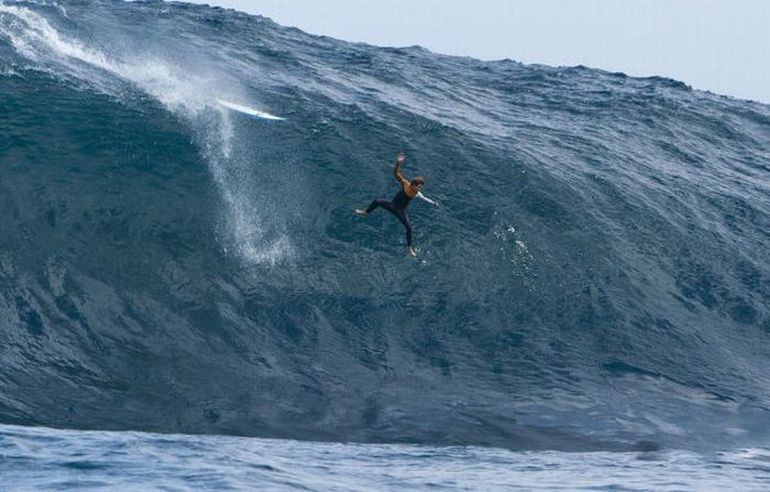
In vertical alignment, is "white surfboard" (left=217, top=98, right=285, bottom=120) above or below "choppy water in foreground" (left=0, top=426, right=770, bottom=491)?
above

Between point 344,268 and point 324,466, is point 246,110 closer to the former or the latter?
point 344,268

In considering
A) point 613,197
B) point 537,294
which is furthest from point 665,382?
point 613,197

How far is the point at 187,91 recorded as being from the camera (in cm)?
3794

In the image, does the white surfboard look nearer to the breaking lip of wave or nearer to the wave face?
the breaking lip of wave

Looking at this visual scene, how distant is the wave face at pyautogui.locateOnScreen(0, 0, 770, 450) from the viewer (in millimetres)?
26219

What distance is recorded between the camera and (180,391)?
25.6 metres

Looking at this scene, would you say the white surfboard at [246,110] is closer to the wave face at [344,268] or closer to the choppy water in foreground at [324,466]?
the wave face at [344,268]

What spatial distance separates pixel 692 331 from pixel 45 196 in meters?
18.0

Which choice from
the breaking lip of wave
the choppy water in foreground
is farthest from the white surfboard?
the choppy water in foreground

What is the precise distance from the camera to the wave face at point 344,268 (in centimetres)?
2622

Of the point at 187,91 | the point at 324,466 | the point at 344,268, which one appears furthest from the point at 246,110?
the point at 324,466

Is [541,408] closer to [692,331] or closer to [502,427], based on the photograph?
[502,427]

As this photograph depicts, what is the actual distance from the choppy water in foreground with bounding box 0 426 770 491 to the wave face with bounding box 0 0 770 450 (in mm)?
1032

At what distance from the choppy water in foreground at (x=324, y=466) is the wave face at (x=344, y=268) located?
40.6 inches
